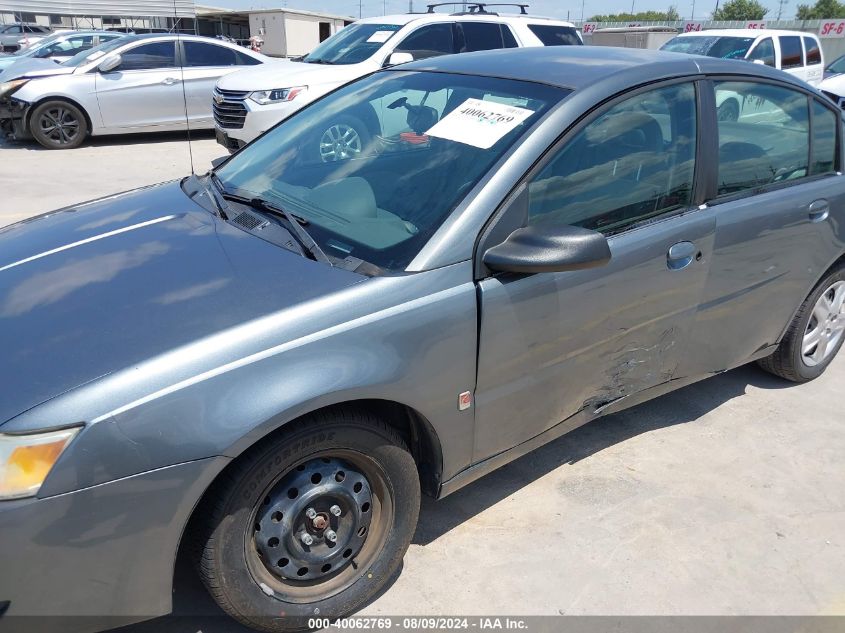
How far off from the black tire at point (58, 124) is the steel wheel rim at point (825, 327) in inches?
386

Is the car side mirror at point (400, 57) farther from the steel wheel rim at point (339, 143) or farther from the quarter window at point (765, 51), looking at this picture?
the quarter window at point (765, 51)

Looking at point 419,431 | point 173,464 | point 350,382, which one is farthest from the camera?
point 419,431

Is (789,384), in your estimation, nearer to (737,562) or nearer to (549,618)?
(737,562)

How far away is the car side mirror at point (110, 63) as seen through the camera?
1020cm

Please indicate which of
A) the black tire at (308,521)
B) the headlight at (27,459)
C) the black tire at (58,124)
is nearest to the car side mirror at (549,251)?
the black tire at (308,521)

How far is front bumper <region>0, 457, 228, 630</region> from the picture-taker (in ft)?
5.52

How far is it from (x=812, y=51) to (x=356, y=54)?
27.0ft

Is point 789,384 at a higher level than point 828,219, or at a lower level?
lower

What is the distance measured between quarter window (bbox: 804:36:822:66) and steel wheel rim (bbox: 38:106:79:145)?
38.4 ft

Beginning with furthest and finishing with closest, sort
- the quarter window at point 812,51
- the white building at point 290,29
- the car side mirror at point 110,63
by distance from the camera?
the white building at point 290,29
the quarter window at point 812,51
the car side mirror at point 110,63

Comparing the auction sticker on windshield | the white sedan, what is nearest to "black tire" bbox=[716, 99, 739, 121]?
the auction sticker on windshield

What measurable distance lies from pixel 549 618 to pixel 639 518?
A: 2.26 ft

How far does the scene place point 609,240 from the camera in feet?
8.58

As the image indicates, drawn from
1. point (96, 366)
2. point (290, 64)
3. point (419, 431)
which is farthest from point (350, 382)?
point (290, 64)
